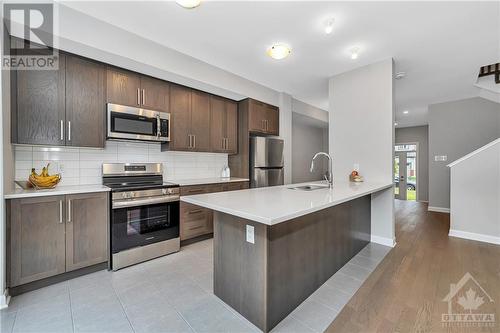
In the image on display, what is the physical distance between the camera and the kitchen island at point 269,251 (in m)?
1.51

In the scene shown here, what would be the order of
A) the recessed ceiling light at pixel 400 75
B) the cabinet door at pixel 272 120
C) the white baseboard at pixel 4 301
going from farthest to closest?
the cabinet door at pixel 272 120
the recessed ceiling light at pixel 400 75
the white baseboard at pixel 4 301

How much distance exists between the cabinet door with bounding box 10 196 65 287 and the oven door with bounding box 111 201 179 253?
462 mm

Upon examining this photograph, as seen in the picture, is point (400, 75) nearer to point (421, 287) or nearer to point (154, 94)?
point (421, 287)

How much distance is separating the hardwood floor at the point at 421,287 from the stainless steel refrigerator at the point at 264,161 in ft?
7.26

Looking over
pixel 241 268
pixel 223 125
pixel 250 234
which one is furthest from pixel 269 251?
pixel 223 125

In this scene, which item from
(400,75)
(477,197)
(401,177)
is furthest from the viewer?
(401,177)

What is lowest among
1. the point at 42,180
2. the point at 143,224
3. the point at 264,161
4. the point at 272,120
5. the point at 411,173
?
the point at 143,224

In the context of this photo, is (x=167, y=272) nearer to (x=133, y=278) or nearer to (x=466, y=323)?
(x=133, y=278)

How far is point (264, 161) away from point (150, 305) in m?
2.84

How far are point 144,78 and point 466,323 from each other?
160 inches

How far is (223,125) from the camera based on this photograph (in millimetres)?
3906

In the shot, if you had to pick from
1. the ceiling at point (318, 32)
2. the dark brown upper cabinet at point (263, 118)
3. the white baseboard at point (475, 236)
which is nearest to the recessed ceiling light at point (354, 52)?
the ceiling at point (318, 32)

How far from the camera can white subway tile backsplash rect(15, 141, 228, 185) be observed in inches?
93.0

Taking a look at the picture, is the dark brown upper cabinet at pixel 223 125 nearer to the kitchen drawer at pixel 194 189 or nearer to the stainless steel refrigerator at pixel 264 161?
the stainless steel refrigerator at pixel 264 161
